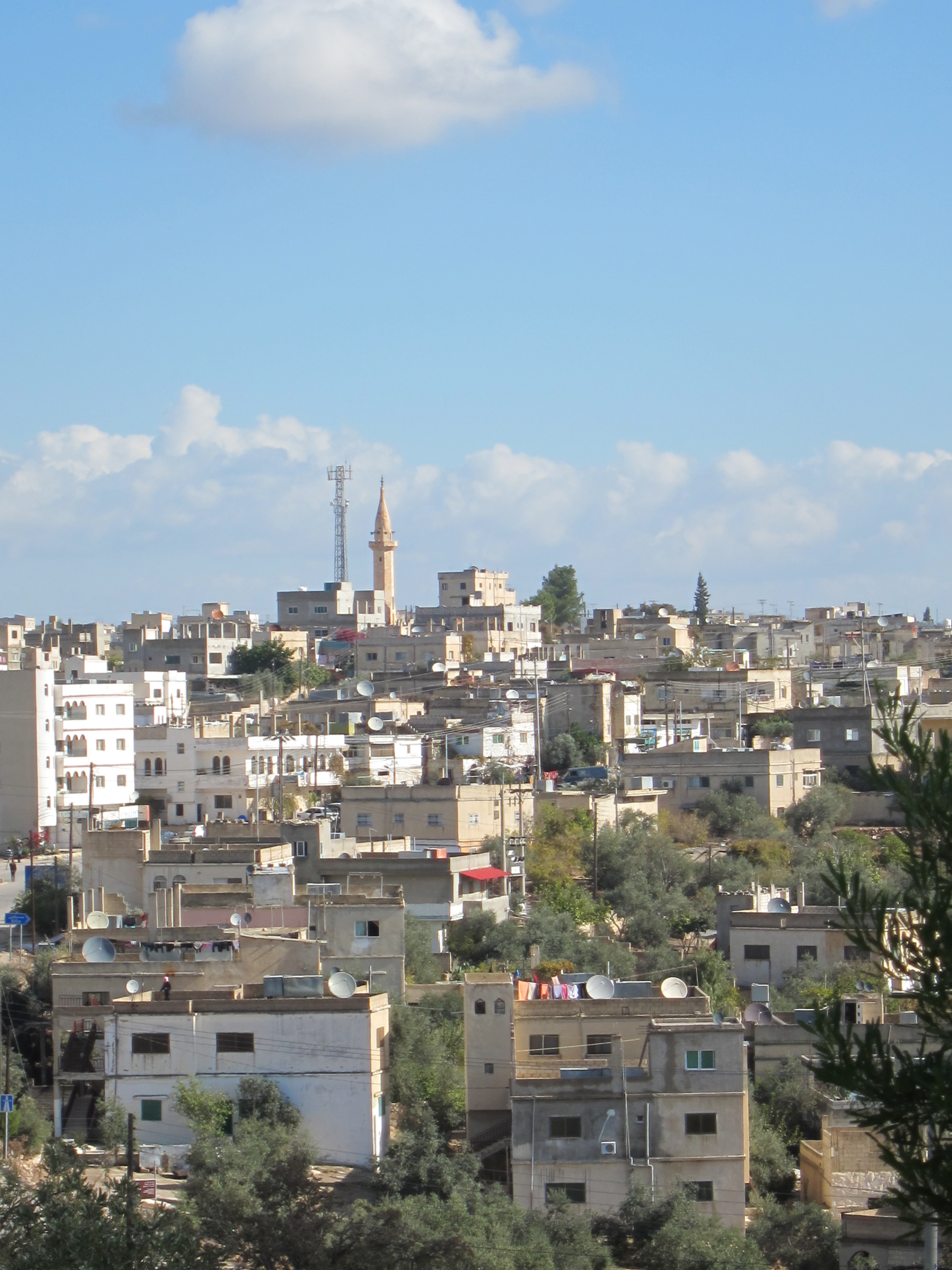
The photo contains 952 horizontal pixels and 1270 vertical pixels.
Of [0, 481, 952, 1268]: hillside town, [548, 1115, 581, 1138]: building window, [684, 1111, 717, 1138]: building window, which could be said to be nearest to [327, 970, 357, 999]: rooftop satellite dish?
[0, 481, 952, 1268]: hillside town

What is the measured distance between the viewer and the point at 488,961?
26078 millimetres

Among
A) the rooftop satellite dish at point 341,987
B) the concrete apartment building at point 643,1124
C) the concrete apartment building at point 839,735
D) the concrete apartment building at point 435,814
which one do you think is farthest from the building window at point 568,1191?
the concrete apartment building at point 839,735

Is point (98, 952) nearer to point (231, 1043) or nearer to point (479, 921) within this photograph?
point (231, 1043)

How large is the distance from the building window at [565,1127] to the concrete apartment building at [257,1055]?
225 cm

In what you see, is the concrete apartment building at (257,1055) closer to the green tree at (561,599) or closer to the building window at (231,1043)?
the building window at (231,1043)

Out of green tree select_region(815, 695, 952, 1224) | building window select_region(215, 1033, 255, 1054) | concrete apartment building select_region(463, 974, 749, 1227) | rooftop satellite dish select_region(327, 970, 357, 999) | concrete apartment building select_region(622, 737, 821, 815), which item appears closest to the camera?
green tree select_region(815, 695, 952, 1224)

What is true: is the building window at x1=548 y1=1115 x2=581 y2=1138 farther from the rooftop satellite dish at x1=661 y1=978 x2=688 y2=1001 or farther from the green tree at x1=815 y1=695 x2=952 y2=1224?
the green tree at x1=815 y1=695 x2=952 y2=1224

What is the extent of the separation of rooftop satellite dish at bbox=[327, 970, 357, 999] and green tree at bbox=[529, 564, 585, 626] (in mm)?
60212

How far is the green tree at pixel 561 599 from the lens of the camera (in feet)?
281

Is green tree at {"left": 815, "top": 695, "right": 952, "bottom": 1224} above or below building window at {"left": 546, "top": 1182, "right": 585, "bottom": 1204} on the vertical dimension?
above

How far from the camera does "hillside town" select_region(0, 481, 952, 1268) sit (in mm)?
19109

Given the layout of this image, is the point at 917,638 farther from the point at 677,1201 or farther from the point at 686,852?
the point at 677,1201

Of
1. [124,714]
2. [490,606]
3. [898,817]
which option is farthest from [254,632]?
[898,817]

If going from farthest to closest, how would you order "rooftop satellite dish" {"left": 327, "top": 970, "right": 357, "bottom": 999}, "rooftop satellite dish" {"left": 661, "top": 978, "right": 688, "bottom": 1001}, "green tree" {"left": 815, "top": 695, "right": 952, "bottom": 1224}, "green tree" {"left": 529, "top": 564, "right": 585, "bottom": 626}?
"green tree" {"left": 529, "top": 564, "right": 585, "bottom": 626} → "rooftop satellite dish" {"left": 661, "top": 978, "right": 688, "bottom": 1001} → "rooftop satellite dish" {"left": 327, "top": 970, "right": 357, "bottom": 999} → "green tree" {"left": 815, "top": 695, "right": 952, "bottom": 1224}
